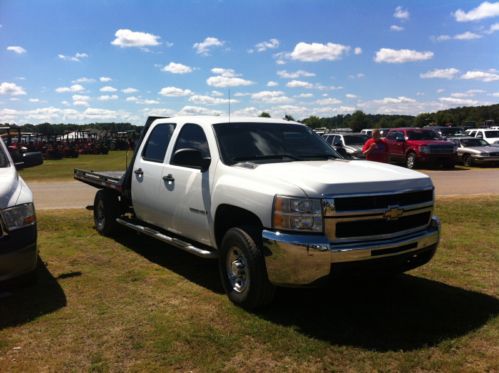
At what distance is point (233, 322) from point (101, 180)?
14.1ft

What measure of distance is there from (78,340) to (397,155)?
69.0 ft

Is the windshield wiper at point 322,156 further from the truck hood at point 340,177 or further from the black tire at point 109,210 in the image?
the black tire at point 109,210

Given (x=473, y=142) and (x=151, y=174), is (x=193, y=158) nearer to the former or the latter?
(x=151, y=174)

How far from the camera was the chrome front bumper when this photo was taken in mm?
3893

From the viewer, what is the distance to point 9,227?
4531 mm

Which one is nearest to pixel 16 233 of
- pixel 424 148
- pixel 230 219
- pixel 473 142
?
pixel 230 219

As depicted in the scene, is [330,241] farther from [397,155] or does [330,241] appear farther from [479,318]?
[397,155]

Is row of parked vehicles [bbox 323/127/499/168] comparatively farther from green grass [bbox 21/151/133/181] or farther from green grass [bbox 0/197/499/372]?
green grass [bbox 0/197/499/372]

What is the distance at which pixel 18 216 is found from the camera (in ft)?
15.2

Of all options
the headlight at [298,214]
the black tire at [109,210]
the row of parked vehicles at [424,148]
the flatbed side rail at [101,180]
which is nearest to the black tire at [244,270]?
the headlight at [298,214]

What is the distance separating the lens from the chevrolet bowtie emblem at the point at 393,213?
416 cm

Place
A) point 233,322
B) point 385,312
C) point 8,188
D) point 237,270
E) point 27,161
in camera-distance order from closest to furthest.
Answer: point 233,322 → point 385,312 → point 237,270 → point 8,188 → point 27,161

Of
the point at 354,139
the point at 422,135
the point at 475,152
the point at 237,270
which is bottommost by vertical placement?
the point at 237,270

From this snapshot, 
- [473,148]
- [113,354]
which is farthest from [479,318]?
[473,148]
